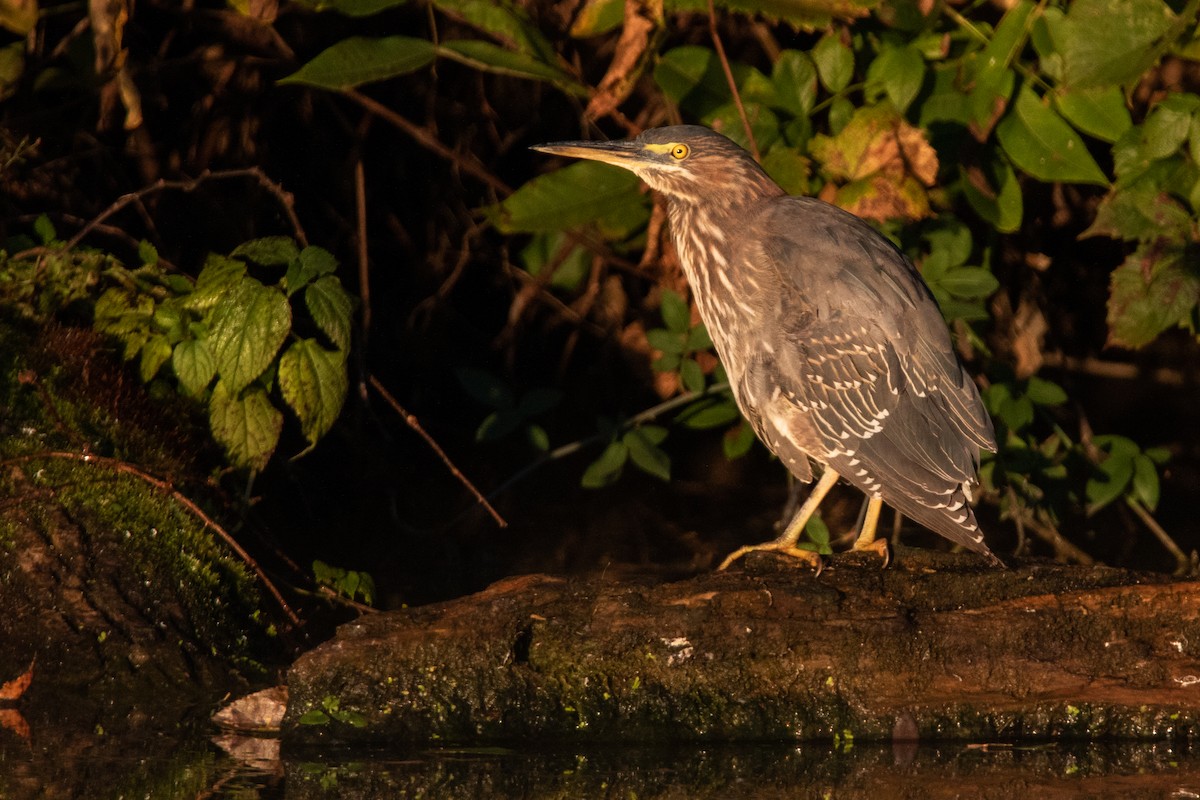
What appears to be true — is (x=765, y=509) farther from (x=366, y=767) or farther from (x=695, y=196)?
(x=366, y=767)

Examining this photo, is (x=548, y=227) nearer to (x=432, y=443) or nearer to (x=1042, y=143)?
(x=432, y=443)

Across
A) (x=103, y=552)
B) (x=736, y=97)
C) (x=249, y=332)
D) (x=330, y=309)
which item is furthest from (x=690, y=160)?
(x=103, y=552)

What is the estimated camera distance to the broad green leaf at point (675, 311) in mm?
5480

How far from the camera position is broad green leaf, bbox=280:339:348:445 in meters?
4.75

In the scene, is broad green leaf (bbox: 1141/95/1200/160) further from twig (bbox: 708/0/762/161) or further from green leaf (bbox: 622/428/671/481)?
green leaf (bbox: 622/428/671/481)

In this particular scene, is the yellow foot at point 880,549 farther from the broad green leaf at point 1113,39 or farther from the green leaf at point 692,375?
the broad green leaf at point 1113,39

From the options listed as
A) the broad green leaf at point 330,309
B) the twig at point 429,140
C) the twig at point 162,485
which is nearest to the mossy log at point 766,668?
the twig at point 162,485

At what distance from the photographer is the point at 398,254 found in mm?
6863

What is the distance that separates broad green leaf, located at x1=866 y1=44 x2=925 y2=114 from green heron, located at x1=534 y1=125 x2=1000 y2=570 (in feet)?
2.16

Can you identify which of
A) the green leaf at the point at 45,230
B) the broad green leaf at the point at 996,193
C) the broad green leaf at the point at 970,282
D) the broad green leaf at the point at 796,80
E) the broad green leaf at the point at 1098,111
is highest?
the broad green leaf at the point at 1098,111

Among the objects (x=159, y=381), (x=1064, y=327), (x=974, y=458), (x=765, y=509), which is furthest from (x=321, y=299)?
(x=1064, y=327)

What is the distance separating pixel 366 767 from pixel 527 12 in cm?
336

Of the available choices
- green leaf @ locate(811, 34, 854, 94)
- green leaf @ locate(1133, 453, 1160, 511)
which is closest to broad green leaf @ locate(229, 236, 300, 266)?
green leaf @ locate(811, 34, 854, 94)

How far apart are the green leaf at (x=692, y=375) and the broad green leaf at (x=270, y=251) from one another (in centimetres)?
150
